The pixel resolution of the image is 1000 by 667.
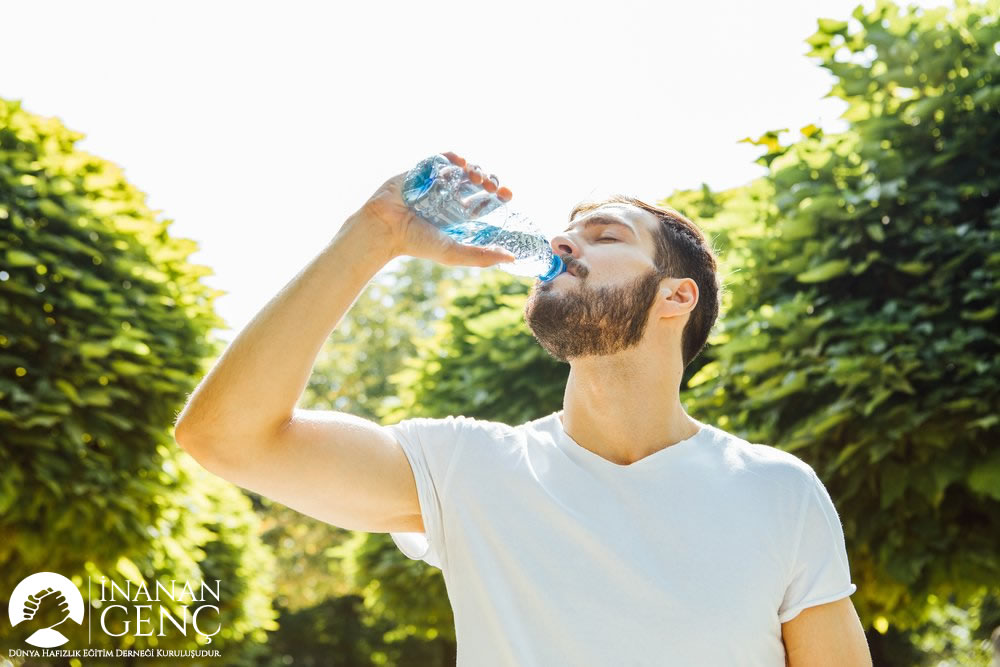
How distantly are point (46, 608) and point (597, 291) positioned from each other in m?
5.59

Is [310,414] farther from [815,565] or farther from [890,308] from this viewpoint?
[890,308]

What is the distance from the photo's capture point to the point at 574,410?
8.25 ft

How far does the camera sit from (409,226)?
7.77 ft

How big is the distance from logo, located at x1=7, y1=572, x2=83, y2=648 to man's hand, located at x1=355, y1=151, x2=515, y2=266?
487 centimetres

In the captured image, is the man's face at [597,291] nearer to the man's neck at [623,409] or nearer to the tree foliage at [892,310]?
the man's neck at [623,409]

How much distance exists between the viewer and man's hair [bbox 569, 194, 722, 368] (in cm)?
274

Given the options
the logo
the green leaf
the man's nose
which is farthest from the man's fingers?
the logo

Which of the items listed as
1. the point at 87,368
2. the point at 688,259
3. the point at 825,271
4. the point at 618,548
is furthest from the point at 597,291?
the point at 87,368

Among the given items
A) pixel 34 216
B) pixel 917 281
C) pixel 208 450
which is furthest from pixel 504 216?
pixel 34 216

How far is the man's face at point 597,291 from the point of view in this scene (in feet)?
7.99

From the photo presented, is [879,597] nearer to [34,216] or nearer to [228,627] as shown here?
[34,216]

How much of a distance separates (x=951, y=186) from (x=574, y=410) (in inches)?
139

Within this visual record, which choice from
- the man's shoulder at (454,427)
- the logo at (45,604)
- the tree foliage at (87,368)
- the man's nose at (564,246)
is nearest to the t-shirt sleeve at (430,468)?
the man's shoulder at (454,427)

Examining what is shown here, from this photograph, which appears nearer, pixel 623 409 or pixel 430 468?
pixel 430 468
